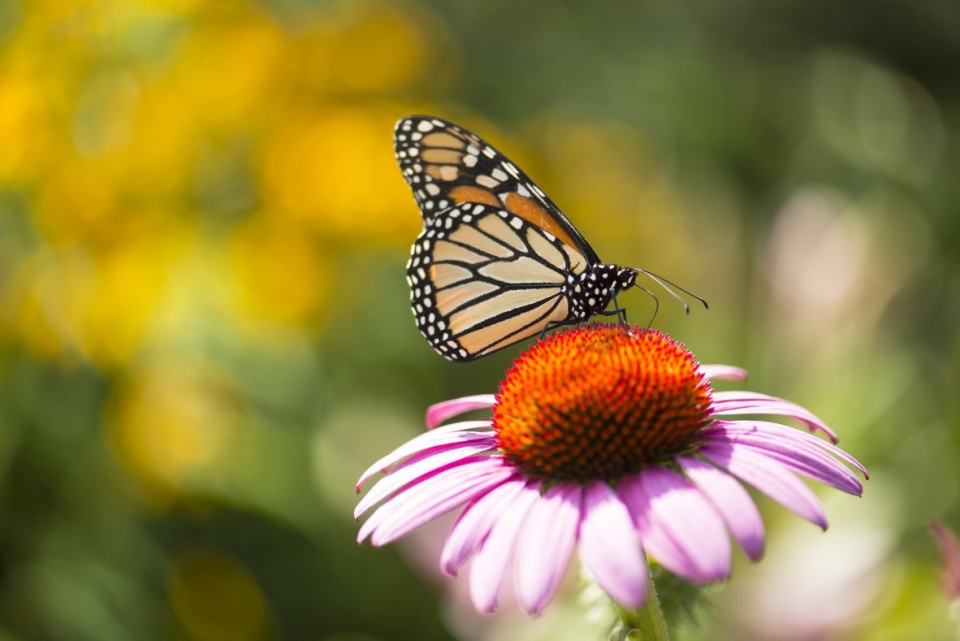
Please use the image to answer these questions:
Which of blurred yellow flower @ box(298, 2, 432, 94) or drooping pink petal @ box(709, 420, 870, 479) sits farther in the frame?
blurred yellow flower @ box(298, 2, 432, 94)

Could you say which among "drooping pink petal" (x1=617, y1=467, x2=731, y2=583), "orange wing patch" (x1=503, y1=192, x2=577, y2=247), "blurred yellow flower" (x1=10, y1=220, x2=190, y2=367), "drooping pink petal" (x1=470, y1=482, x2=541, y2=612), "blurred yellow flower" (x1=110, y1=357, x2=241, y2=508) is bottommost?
"blurred yellow flower" (x1=110, y1=357, x2=241, y2=508)

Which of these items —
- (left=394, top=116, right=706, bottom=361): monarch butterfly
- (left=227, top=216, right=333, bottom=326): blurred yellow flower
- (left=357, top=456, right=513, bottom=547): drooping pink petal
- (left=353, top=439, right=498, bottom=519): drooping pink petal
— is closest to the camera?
(left=357, top=456, right=513, bottom=547): drooping pink petal

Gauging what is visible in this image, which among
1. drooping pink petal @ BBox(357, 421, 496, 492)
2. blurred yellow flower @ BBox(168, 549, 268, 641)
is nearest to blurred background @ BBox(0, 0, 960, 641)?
blurred yellow flower @ BBox(168, 549, 268, 641)

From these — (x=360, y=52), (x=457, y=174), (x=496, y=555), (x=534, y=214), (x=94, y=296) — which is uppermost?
(x=360, y=52)

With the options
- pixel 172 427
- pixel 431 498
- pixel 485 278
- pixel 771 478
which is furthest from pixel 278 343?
pixel 771 478

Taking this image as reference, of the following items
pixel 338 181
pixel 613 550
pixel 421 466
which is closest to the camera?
pixel 613 550

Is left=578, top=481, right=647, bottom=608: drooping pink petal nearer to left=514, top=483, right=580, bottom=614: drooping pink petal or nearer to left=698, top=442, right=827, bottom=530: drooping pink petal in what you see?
left=514, top=483, right=580, bottom=614: drooping pink petal

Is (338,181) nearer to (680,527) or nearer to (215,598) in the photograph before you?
(215,598)

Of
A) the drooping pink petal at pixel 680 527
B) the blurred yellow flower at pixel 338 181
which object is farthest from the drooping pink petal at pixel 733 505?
the blurred yellow flower at pixel 338 181
